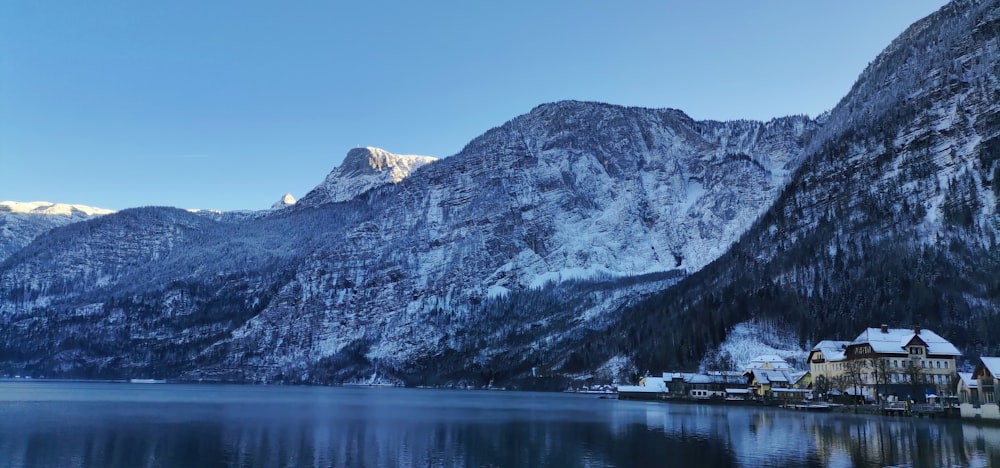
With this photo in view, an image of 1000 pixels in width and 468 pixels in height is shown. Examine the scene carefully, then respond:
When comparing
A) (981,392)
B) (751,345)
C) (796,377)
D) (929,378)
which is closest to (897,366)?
(929,378)

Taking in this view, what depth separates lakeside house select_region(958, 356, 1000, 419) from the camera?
259 ft

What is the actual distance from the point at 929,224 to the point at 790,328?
131 feet

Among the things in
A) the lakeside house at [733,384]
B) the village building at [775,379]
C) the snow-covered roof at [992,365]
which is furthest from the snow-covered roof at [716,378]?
the snow-covered roof at [992,365]

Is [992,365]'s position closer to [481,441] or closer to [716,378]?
[716,378]

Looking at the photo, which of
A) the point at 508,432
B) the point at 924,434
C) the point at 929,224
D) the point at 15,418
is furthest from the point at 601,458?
the point at 929,224

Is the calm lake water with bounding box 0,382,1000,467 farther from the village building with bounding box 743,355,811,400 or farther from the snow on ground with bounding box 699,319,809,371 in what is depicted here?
the snow on ground with bounding box 699,319,809,371

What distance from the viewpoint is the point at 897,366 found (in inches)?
4200

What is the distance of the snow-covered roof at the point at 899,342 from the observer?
107 metres

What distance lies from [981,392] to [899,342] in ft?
77.8

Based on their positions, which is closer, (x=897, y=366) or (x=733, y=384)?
(x=897, y=366)

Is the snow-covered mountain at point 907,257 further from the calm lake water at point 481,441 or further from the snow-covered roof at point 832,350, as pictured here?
the calm lake water at point 481,441

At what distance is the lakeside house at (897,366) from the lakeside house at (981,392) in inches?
477

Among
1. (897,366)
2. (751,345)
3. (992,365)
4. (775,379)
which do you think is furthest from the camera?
(751,345)

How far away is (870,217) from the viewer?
18250 centimetres
